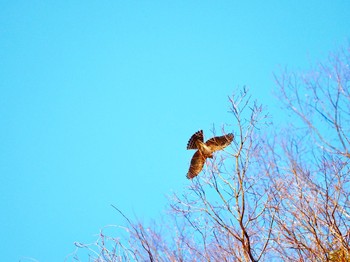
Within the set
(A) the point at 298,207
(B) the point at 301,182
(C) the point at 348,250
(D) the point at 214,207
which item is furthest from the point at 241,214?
(C) the point at 348,250

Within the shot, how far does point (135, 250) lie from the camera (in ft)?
14.8

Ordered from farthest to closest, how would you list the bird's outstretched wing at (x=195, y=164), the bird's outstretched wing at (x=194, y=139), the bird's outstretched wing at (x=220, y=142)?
the bird's outstretched wing at (x=195, y=164), the bird's outstretched wing at (x=194, y=139), the bird's outstretched wing at (x=220, y=142)

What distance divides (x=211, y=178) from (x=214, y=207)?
459 millimetres

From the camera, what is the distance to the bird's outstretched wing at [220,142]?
5.53 metres

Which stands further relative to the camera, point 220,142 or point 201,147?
point 201,147

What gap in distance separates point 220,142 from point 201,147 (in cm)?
86

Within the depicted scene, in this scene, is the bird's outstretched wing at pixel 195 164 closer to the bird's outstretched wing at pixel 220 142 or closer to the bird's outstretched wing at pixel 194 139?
the bird's outstretched wing at pixel 194 139

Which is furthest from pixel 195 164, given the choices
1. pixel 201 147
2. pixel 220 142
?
pixel 220 142

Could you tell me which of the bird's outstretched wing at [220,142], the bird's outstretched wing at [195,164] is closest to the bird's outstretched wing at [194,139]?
the bird's outstretched wing at [195,164]

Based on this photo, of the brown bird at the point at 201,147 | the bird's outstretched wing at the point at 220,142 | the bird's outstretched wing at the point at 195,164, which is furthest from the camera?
the bird's outstretched wing at the point at 195,164

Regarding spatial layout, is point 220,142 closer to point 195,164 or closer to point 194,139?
point 194,139

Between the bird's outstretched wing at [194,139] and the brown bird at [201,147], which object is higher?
the bird's outstretched wing at [194,139]

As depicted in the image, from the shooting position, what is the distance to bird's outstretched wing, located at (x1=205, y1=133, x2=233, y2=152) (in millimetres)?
5526

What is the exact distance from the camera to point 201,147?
6.62 metres
